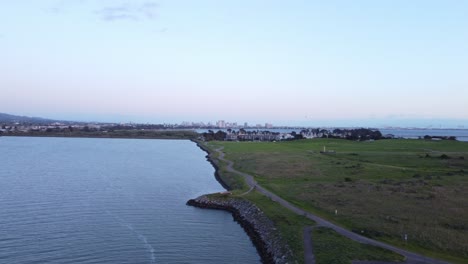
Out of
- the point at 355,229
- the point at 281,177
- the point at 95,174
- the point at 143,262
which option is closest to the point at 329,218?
the point at 355,229

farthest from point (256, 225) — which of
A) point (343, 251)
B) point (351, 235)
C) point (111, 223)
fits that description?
point (111, 223)

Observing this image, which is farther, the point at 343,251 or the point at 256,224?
the point at 256,224

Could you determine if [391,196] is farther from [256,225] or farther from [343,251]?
[343,251]

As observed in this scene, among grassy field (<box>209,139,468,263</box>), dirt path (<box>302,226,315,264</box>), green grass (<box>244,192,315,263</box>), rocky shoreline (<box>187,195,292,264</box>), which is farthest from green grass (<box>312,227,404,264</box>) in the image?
grassy field (<box>209,139,468,263</box>)

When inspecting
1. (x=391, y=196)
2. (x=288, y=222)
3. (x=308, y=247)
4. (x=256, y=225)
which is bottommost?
(x=256, y=225)

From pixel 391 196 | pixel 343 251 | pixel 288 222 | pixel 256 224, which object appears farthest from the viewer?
pixel 391 196

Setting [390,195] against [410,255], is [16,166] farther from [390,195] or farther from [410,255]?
[410,255]

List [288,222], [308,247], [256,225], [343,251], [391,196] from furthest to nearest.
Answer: [391,196] < [256,225] < [288,222] < [308,247] < [343,251]
